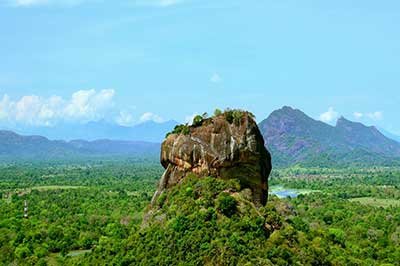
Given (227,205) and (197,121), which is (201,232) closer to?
(227,205)

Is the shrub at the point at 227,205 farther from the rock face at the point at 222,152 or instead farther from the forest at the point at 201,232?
the rock face at the point at 222,152

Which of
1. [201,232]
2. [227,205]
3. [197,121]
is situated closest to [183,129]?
[197,121]

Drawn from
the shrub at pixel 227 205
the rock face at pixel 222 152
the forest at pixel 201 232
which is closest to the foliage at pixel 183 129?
the rock face at pixel 222 152

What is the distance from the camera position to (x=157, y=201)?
36094 millimetres

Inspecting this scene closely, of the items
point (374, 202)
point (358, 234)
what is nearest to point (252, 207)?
point (358, 234)

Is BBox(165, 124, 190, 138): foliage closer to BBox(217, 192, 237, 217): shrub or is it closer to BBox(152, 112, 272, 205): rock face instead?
BBox(152, 112, 272, 205): rock face

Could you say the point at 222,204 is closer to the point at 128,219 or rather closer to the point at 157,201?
the point at 157,201

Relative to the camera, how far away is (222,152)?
112 ft

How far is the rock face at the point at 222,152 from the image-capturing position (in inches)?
1352

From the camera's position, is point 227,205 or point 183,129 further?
point 183,129

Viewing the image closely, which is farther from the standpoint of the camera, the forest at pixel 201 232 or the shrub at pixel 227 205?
the shrub at pixel 227 205

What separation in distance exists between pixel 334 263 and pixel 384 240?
858 inches

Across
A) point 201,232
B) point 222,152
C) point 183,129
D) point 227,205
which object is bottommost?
point 201,232

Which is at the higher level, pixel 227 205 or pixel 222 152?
pixel 222 152
